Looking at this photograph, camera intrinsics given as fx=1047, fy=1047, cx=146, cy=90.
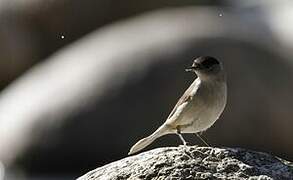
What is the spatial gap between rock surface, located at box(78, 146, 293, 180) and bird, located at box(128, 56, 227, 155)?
0.91 meters

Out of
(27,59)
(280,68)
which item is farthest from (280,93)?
(27,59)

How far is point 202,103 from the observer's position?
7.65 m

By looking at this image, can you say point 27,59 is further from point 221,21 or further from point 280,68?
point 280,68

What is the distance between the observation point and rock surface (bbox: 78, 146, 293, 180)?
649 cm

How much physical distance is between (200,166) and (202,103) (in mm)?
1193

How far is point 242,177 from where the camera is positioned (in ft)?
21.2

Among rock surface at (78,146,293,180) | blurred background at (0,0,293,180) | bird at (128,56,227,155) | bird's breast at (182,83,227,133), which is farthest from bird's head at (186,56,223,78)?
blurred background at (0,0,293,180)

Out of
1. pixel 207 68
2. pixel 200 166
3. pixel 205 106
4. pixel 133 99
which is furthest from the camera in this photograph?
pixel 133 99

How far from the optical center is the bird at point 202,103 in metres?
7.61

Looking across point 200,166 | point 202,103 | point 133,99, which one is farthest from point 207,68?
point 133,99

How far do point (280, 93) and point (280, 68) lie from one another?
22.2 inches

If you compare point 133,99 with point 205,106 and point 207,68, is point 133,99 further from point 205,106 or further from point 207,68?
point 205,106

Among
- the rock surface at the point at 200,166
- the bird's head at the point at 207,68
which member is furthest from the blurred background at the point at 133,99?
the rock surface at the point at 200,166

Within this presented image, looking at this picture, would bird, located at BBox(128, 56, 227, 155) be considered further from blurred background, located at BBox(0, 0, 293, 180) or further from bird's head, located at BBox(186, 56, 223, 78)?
blurred background, located at BBox(0, 0, 293, 180)
